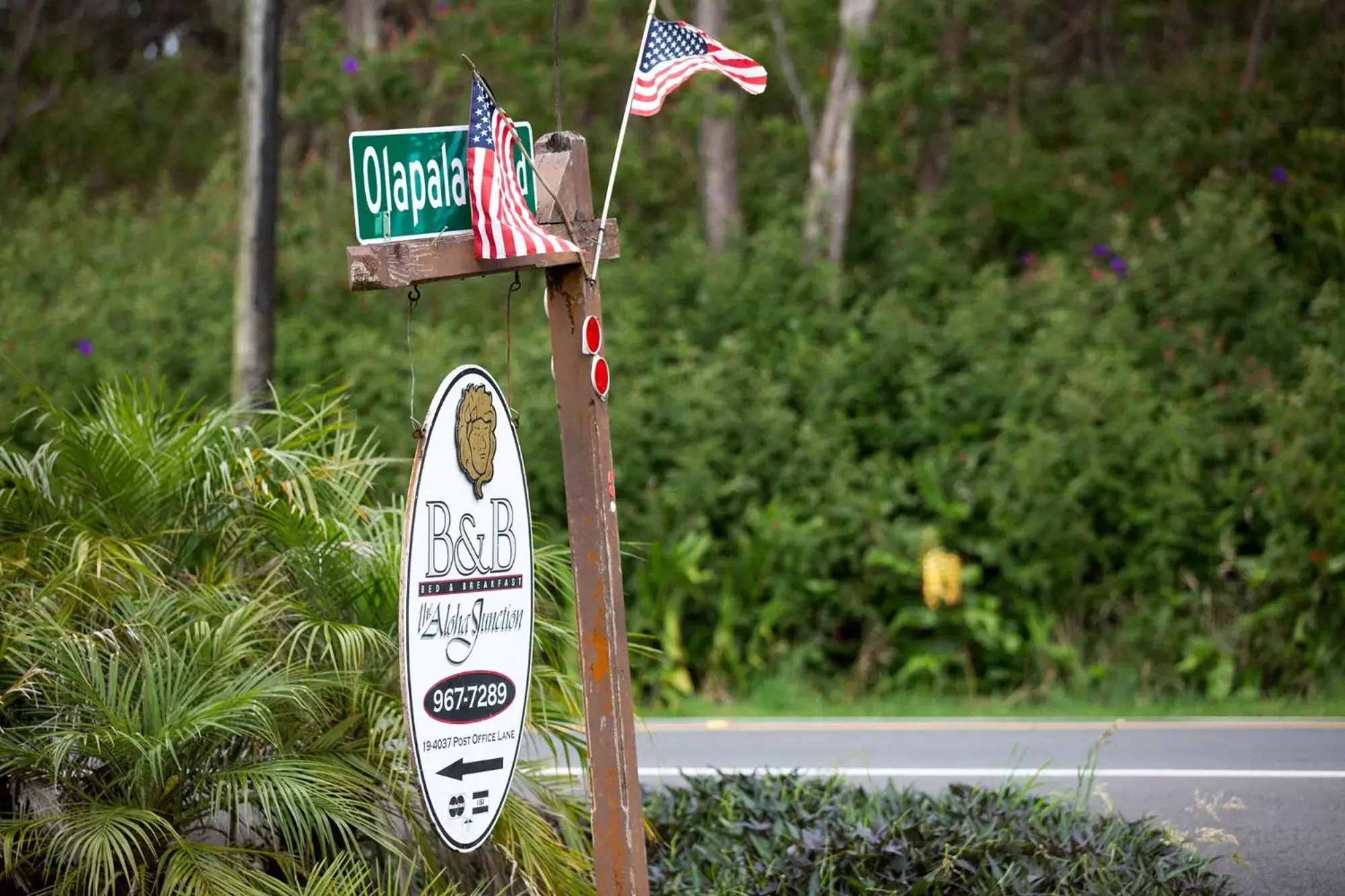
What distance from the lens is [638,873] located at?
4.29 metres

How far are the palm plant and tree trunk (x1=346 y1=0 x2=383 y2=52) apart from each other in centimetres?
1214

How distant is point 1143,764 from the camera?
7.64 meters

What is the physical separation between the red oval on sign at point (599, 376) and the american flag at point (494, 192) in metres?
0.37

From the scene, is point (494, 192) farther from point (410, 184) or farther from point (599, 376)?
point (599, 376)

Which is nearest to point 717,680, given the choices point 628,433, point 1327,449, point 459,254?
point 628,433

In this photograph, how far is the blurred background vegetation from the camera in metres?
10.2

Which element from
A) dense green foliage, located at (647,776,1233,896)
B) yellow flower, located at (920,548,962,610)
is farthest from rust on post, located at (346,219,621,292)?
yellow flower, located at (920,548,962,610)

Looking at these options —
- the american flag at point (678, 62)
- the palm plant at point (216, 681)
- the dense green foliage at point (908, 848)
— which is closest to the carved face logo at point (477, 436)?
the palm plant at point (216, 681)

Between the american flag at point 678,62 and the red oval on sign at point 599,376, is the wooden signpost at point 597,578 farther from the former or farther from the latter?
the american flag at point 678,62

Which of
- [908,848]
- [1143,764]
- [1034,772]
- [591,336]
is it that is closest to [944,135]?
[1143,764]

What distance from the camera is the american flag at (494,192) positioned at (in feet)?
13.0

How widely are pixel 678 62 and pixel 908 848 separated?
9.23 ft

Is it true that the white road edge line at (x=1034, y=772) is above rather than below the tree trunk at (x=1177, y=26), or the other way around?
below

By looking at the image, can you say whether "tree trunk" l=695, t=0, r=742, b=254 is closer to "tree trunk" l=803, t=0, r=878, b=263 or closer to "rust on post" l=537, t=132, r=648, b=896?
"tree trunk" l=803, t=0, r=878, b=263
